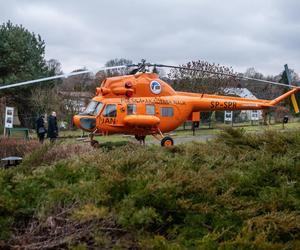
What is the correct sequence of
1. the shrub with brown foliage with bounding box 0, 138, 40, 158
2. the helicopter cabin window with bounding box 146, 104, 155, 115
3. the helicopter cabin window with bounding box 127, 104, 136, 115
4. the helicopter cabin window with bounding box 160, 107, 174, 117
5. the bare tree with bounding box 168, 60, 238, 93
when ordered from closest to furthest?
the shrub with brown foliage with bounding box 0, 138, 40, 158
the helicopter cabin window with bounding box 127, 104, 136, 115
the helicopter cabin window with bounding box 146, 104, 155, 115
the helicopter cabin window with bounding box 160, 107, 174, 117
the bare tree with bounding box 168, 60, 238, 93

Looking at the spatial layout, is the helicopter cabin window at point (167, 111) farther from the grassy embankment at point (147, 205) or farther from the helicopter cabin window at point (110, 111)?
the grassy embankment at point (147, 205)

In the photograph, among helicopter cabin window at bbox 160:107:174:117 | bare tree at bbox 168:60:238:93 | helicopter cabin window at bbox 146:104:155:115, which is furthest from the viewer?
bare tree at bbox 168:60:238:93

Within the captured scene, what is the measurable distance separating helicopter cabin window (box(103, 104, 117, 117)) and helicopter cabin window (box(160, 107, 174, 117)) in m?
1.89

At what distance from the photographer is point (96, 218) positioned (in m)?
3.47

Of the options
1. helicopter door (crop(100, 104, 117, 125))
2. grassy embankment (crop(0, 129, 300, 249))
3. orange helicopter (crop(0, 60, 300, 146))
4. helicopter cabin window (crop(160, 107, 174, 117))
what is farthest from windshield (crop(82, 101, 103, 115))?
grassy embankment (crop(0, 129, 300, 249))

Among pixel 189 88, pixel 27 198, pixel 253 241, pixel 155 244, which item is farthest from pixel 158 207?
pixel 189 88

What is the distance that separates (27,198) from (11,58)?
33168 mm

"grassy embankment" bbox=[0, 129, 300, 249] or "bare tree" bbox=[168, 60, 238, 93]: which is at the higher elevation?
"bare tree" bbox=[168, 60, 238, 93]

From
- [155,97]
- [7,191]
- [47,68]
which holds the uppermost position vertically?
[47,68]

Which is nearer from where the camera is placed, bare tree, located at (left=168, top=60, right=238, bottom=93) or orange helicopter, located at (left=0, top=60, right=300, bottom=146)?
orange helicopter, located at (left=0, top=60, right=300, bottom=146)

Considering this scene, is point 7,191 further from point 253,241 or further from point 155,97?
point 155,97

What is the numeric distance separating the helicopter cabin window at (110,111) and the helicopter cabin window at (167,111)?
6.19ft

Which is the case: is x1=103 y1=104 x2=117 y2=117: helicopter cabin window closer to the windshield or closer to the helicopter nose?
the windshield

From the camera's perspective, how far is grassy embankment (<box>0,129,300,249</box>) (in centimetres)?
344
